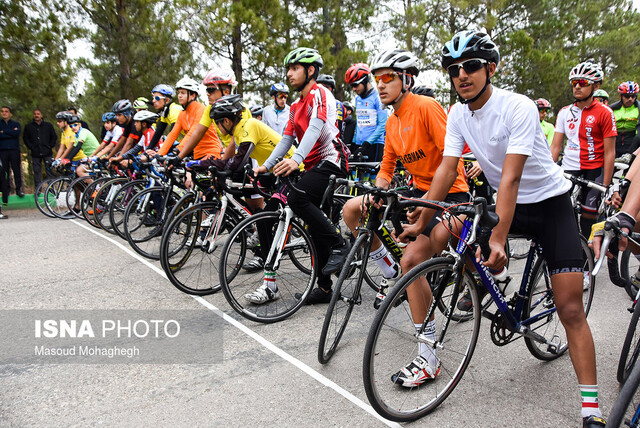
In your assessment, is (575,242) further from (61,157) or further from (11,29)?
(11,29)

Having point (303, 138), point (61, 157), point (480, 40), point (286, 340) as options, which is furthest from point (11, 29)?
point (480, 40)

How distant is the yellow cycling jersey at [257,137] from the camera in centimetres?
521

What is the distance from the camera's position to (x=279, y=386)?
10.8ft

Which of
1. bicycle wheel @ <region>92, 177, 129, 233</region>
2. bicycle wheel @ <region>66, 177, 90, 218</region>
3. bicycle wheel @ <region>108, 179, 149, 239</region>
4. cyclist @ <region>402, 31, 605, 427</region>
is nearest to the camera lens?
cyclist @ <region>402, 31, 605, 427</region>

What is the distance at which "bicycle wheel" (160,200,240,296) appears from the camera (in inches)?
197

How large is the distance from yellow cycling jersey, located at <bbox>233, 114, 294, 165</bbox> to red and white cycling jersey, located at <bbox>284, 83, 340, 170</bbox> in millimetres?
509

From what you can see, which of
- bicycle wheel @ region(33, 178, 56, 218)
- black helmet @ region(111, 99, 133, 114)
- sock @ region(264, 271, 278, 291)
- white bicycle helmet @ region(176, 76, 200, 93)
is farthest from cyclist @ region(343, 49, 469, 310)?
bicycle wheel @ region(33, 178, 56, 218)

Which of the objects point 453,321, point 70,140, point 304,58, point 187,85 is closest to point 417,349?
point 453,321

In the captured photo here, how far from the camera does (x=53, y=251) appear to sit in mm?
7188

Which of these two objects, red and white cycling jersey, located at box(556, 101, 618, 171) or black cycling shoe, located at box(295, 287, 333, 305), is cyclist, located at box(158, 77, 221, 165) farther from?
red and white cycling jersey, located at box(556, 101, 618, 171)

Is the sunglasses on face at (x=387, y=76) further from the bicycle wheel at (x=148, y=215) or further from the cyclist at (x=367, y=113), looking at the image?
the cyclist at (x=367, y=113)

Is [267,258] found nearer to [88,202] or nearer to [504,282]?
[504,282]

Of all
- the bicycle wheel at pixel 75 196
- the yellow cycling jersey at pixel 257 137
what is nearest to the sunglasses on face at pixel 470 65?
the yellow cycling jersey at pixel 257 137

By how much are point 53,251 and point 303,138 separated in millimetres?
4703
